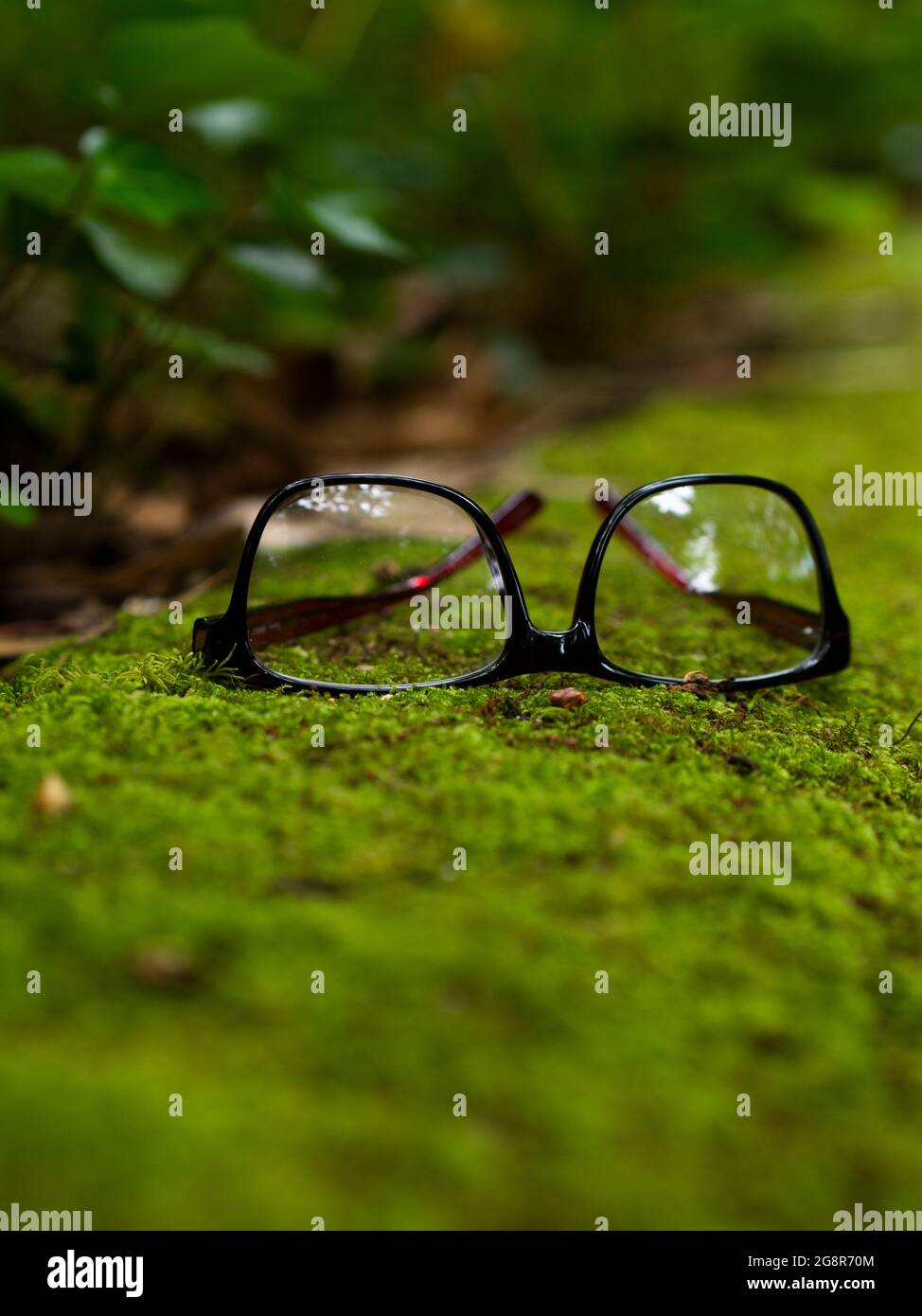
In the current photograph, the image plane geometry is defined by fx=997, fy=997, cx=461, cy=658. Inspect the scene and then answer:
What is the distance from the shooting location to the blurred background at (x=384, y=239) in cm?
195

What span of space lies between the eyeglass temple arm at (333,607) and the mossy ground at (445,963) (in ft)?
0.65

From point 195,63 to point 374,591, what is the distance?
111cm

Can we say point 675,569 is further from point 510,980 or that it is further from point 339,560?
point 510,980

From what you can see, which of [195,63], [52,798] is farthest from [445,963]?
[195,63]

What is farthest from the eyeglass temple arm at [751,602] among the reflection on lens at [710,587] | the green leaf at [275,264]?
the green leaf at [275,264]

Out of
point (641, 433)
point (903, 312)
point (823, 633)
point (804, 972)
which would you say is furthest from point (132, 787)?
point (903, 312)

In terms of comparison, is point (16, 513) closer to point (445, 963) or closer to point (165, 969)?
point (165, 969)

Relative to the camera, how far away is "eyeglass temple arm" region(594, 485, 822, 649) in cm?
167

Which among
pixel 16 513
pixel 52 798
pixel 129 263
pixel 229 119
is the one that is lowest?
pixel 52 798

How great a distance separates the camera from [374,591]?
172 cm

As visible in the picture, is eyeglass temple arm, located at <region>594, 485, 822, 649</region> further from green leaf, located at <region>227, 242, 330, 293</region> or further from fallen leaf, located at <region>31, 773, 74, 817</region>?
fallen leaf, located at <region>31, 773, 74, 817</region>

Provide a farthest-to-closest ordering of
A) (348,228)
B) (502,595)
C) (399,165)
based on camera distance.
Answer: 1. (399,165)
2. (348,228)
3. (502,595)

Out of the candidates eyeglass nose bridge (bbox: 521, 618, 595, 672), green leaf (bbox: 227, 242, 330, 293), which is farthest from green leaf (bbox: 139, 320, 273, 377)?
eyeglass nose bridge (bbox: 521, 618, 595, 672)
